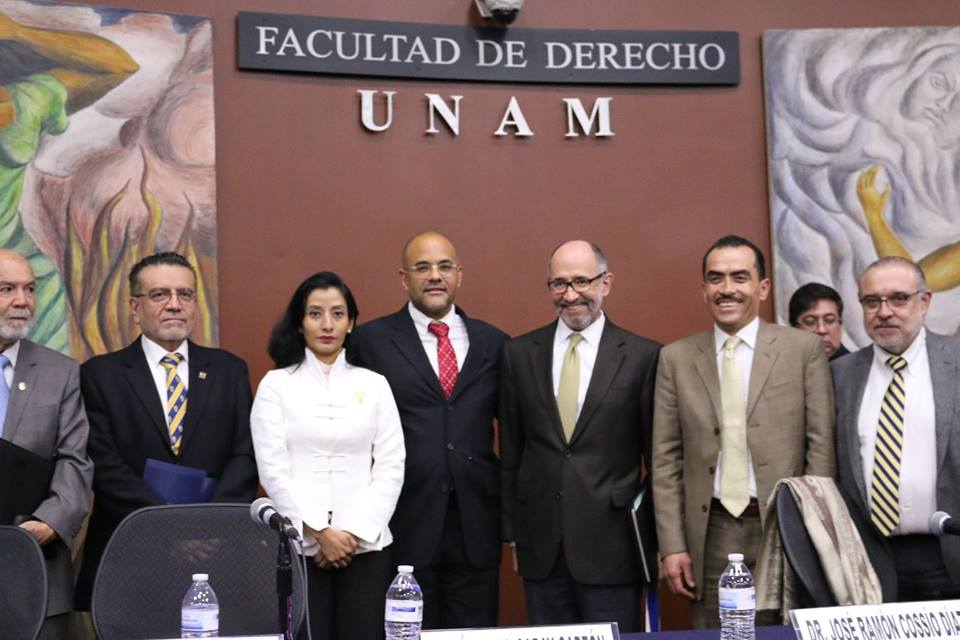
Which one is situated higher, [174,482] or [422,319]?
[422,319]

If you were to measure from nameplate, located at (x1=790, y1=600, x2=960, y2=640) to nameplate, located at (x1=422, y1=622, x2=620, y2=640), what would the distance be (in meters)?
0.38

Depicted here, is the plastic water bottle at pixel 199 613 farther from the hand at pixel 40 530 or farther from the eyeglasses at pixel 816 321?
the eyeglasses at pixel 816 321

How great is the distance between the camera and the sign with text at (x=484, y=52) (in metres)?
4.71

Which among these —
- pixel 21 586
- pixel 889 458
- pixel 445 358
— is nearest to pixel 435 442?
pixel 445 358

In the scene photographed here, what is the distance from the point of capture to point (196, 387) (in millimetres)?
3814

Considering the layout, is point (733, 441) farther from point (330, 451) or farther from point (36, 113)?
point (36, 113)

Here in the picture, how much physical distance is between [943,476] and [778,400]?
523mm

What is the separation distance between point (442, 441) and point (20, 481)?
4.33ft

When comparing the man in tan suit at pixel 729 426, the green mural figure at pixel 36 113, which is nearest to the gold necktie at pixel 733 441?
the man in tan suit at pixel 729 426

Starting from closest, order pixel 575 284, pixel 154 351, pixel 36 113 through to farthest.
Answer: pixel 154 351, pixel 575 284, pixel 36 113

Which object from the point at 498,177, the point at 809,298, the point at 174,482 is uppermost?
the point at 498,177

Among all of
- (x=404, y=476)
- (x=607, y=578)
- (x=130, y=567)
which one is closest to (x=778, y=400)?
(x=607, y=578)

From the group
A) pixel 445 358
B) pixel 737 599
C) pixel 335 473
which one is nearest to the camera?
pixel 737 599

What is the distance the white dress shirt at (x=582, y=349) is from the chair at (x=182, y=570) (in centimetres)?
138
